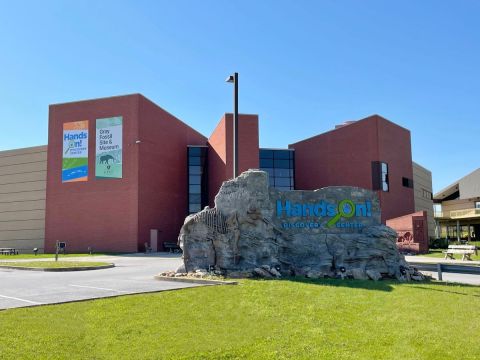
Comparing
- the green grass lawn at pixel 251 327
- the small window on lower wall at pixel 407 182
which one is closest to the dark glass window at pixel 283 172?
the small window on lower wall at pixel 407 182

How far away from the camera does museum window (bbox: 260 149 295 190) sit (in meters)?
48.8

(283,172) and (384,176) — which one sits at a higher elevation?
(283,172)

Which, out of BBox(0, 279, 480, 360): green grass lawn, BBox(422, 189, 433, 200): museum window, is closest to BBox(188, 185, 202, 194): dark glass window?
BBox(422, 189, 433, 200): museum window

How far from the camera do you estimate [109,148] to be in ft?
136

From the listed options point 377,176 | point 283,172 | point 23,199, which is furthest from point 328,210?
point 23,199

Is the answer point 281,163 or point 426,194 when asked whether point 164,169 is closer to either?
point 281,163

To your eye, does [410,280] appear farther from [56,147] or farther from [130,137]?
[56,147]

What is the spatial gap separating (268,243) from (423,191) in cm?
5370

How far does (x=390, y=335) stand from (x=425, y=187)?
6253cm

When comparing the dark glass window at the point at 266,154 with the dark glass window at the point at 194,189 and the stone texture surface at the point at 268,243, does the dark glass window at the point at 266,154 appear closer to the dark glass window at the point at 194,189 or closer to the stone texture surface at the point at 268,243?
the dark glass window at the point at 194,189

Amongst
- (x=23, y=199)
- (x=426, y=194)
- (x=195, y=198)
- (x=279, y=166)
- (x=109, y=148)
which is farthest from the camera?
(x=426, y=194)

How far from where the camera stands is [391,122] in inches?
1927

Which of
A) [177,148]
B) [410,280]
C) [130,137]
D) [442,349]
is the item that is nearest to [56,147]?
[130,137]

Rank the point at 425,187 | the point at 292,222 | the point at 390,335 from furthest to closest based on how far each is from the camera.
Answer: the point at 425,187 < the point at 292,222 < the point at 390,335
